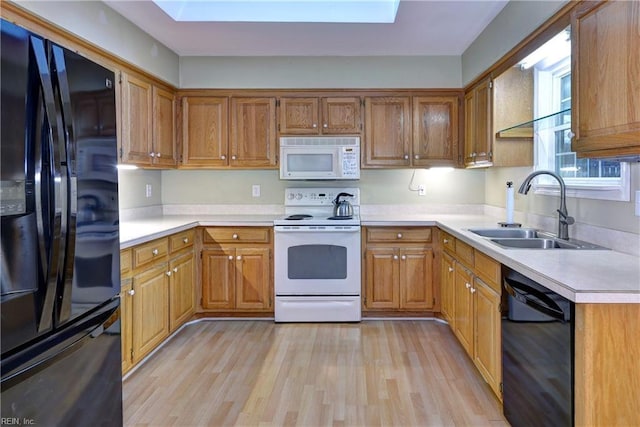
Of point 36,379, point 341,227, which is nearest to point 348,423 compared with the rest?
point 36,379

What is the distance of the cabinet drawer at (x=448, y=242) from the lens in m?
3.18

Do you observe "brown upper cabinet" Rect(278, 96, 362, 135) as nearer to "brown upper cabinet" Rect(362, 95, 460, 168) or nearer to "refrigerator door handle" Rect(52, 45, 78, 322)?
"brown upper cabinet" Rect(362, 95, 460, 168)

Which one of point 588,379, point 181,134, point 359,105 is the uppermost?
point 359,105

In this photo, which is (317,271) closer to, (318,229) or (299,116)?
(318,229)

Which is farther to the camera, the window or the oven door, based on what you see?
the oven door

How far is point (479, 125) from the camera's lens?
11.3ft

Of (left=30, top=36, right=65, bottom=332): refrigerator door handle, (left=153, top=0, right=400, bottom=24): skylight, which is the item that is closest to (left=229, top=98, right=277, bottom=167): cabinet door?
(left=153, top=0, right=400, bottom=24): skylight

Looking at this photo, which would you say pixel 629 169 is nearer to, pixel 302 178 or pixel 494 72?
pixel 494 72

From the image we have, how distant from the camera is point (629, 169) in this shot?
2.09 meters

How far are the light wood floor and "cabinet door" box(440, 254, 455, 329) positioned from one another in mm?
153

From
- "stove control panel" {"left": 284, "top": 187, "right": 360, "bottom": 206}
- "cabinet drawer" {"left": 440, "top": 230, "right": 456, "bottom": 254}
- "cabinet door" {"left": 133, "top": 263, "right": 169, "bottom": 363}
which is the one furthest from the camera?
"stove control panel" {"left": 284, "top": 187, "right": 360, "bottom": 206}

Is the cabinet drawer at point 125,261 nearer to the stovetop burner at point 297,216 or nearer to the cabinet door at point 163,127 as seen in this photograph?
the cabinet door at point 163,127

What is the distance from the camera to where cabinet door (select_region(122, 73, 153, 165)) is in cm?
307

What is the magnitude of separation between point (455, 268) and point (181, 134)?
8.66 ft
